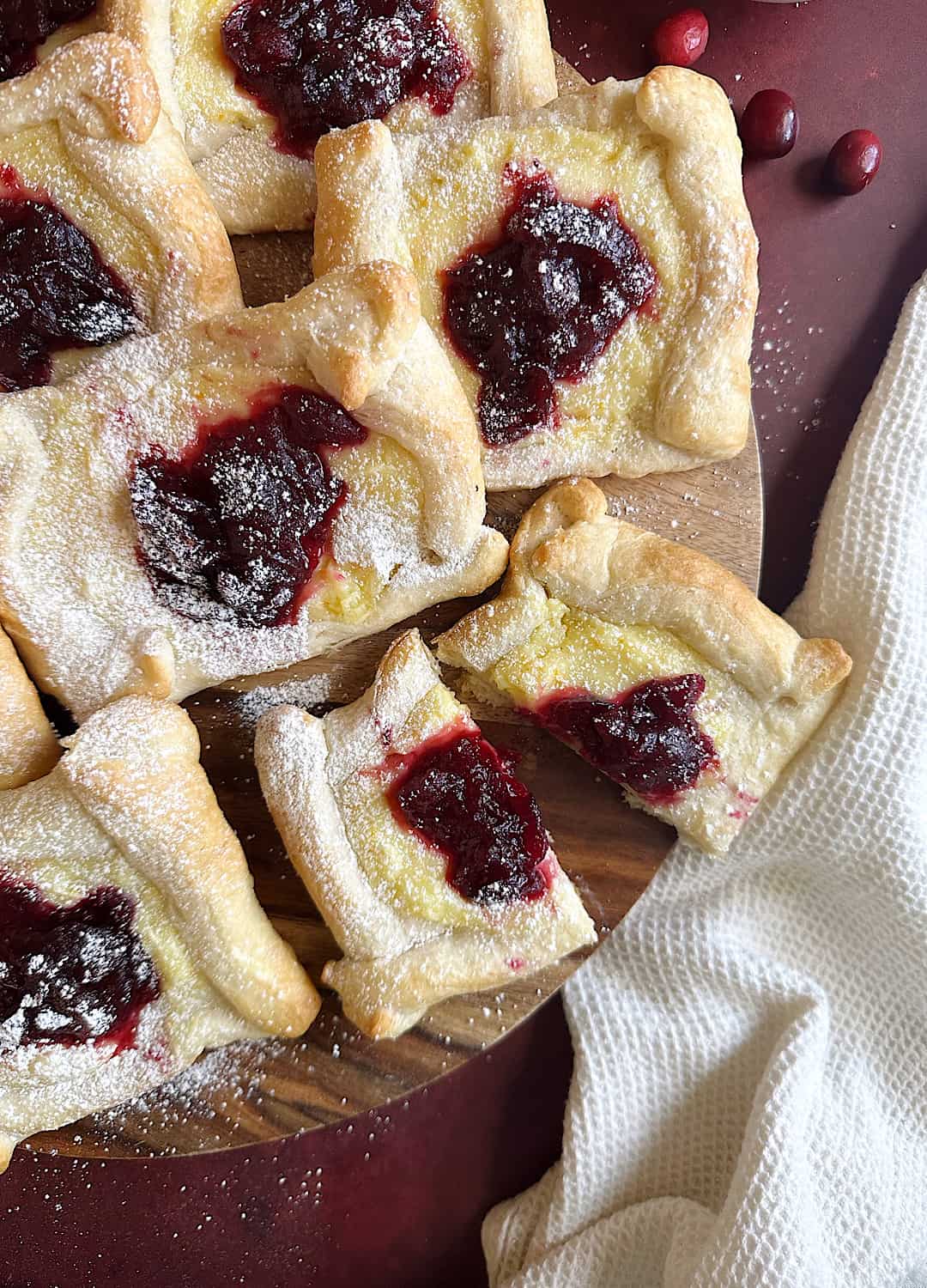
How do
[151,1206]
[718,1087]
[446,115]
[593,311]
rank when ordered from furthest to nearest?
[151,1206], [718,1087], [446,115], [593,311]

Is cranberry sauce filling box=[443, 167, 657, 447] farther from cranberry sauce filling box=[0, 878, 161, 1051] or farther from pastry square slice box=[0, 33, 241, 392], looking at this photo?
cranberry sauce filling box=[0, 878, 161, 1051]

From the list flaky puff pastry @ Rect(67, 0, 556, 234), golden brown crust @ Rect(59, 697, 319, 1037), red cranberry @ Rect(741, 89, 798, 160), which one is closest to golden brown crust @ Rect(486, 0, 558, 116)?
flaky puff pastry @ Rect(67, 0, 556, 234)

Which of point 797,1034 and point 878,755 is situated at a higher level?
point 878,755

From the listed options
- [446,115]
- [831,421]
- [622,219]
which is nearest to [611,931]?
[831,421]

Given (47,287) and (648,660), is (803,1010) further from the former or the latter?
(47,287)

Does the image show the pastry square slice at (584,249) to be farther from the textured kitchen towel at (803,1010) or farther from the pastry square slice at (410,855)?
the pastry square slice at (410,855)

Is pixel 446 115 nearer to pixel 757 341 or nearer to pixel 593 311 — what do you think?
pixel 593 311

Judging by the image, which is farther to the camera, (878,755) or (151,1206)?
(151,1206)
